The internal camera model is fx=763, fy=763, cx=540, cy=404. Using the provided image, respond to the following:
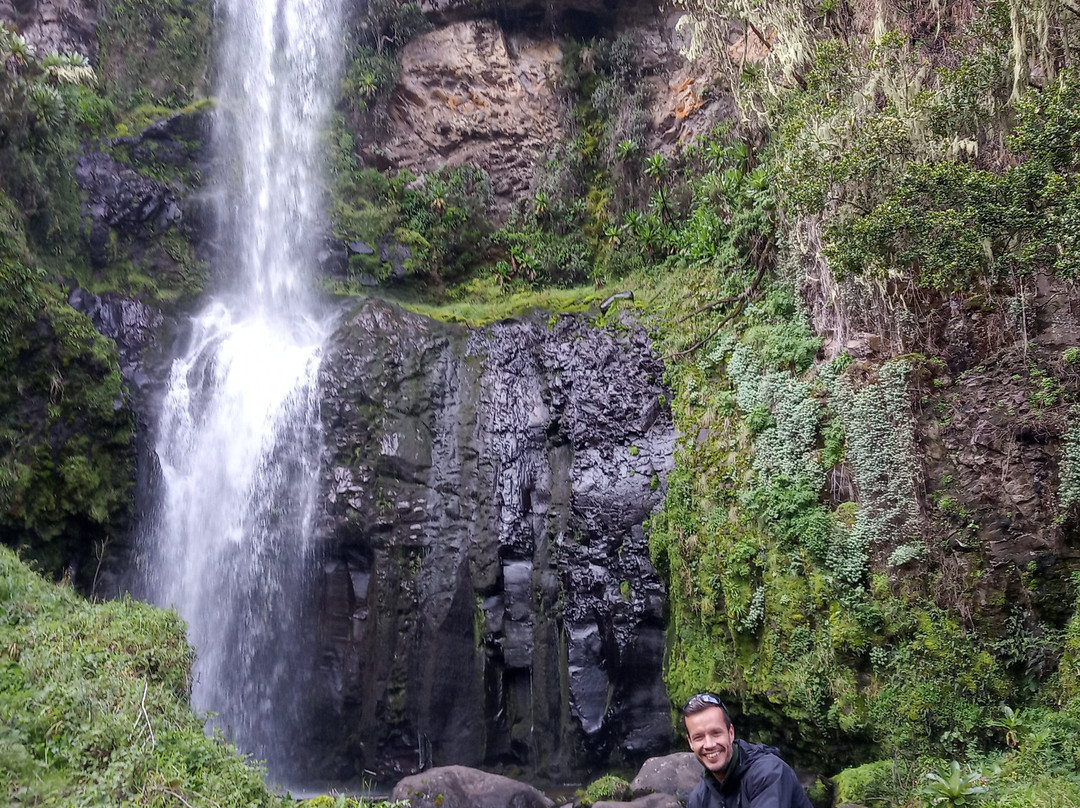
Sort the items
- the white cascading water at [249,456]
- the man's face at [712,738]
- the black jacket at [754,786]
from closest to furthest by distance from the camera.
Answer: the black jacket at [754,786], the man's face at [712,738], the white cascading water at [249,456]

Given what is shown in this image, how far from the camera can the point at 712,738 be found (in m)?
3.10

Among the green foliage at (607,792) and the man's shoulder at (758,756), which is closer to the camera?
the man's shoulder at (758,756)

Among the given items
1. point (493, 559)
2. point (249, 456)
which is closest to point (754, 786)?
point (493, 559)

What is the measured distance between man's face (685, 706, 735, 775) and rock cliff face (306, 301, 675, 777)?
26.9 feet

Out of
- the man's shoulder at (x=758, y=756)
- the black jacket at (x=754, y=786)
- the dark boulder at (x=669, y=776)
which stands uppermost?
the man's shoulder at (x=758, y=756)

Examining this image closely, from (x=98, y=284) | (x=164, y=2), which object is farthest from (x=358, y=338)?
(x=164, y=2)

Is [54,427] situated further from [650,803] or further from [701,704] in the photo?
[701,704]

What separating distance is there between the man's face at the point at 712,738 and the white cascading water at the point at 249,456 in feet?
31.6

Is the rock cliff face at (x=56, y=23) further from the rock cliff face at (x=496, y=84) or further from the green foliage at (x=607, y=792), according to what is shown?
the green foliage at (x=607, y=792)

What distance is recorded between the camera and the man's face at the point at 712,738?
309 cm

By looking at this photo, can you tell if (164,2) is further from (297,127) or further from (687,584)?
(687,584)

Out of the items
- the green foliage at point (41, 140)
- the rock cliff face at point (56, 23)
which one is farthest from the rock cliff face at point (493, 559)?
the rock cliff face at point (56, 23)

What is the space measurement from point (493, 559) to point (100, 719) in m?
7.02

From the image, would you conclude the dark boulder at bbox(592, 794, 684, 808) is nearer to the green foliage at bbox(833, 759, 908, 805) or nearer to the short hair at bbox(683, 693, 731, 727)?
the green foliage at bbox(833, 759, 908, 805)
